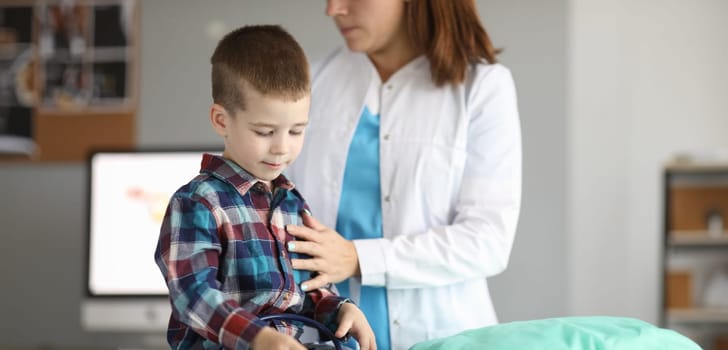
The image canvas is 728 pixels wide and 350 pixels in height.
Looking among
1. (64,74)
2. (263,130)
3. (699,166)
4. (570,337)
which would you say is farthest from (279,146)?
(699,166)

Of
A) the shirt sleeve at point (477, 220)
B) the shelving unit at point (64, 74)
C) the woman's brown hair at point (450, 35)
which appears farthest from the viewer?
the shelving unit at point (64, 74)

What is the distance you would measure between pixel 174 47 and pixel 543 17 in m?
1.53

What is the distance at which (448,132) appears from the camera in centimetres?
166

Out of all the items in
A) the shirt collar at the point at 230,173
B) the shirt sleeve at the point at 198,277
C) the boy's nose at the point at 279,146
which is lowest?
the shirt sleeve at the point at 198,277

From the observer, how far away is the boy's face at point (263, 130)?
3.80ft

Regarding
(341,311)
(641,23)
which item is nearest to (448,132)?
(341,311)

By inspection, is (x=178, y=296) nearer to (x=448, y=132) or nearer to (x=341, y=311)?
(x=341, y=311)

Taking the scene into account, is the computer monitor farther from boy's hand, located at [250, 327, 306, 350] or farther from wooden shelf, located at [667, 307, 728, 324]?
wooden shelf, located at [667, 307, 728, 324]

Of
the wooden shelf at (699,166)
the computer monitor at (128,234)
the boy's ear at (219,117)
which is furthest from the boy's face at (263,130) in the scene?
the wooden shelf at (699,166)

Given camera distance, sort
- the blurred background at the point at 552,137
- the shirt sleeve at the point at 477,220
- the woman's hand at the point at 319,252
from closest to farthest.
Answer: the woman's hand at the point at 319,252, the shirt sleeve at the point at 477,220, the blurred background at the point at 552,137

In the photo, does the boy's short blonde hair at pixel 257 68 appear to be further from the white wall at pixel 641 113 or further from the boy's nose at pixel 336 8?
the white wall at pixel 641 113

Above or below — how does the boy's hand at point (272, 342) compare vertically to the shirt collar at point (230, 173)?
below

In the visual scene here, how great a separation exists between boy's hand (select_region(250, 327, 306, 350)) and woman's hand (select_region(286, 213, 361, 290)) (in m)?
0.21

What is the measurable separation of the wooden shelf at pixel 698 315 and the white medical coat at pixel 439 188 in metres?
3.51
